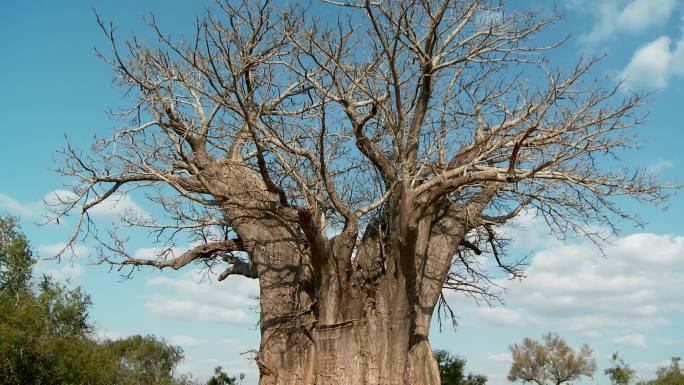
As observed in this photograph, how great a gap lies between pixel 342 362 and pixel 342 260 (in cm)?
118

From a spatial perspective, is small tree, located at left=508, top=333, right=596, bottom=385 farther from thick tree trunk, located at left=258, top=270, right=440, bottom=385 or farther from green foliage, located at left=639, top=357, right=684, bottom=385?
thick tree trunk, located at left=258, top=270, right=440, bottom=385

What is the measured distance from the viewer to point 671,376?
22.7 meters

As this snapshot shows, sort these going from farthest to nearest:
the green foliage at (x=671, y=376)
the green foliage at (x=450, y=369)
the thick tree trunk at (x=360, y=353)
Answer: the green foliage at (x=671, y=376) → the green foliage at (x=450, y=369) → the thick tree trunk at (x=360, y=353)

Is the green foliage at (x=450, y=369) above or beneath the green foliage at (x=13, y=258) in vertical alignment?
beneath

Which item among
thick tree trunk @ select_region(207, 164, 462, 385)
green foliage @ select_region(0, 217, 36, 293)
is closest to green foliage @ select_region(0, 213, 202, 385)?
green foliage @ select_region(0, 217, 36, 293)

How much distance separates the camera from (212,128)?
8.16 metres

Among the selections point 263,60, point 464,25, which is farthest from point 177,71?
point 464,25

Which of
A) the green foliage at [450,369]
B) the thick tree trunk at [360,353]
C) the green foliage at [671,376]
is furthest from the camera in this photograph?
the green foliage at [671,376]

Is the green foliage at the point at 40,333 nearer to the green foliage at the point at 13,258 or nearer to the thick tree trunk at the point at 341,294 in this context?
the green foliage at the point at 13,258

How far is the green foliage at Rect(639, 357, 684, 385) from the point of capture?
20766mm

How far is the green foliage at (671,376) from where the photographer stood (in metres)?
20.8

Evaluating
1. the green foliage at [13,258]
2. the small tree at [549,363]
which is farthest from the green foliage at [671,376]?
the green foliage at [13,258]

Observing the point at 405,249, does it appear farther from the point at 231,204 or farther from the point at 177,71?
the point at 177,71

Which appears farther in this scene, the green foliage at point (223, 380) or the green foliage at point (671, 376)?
A: the green foliage at point (671, 376)
